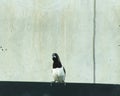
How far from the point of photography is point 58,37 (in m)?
10.2

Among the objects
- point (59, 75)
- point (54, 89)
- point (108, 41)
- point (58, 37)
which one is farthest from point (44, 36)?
point (54, 89)

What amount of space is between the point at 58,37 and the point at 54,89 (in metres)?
5.10

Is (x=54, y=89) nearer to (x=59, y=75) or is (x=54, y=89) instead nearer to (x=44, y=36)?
(x=59, y=75)

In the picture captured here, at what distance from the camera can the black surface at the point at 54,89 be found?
5.07 metres

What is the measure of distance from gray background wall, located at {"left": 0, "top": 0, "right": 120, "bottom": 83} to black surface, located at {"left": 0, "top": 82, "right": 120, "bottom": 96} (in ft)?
15.9

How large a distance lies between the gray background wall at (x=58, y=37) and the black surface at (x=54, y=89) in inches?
191

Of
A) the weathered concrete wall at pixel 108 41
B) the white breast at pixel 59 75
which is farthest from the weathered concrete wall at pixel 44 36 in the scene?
the white breast at pixel 59 75

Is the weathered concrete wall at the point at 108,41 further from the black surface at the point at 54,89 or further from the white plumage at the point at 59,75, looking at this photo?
the black surface at the point at 54,89

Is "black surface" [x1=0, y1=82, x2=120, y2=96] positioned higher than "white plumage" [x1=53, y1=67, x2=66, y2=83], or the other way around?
"black surface" [x1=0, y1=82, x2=120, y2=96]

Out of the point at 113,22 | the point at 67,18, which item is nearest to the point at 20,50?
the point at 67,18

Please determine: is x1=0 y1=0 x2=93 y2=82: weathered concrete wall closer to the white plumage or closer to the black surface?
the white plumage

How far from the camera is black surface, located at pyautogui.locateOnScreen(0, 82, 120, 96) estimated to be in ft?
16.6

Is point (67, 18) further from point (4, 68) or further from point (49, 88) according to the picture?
point (49, 88)

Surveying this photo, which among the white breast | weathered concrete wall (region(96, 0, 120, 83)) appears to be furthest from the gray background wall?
the white breast
